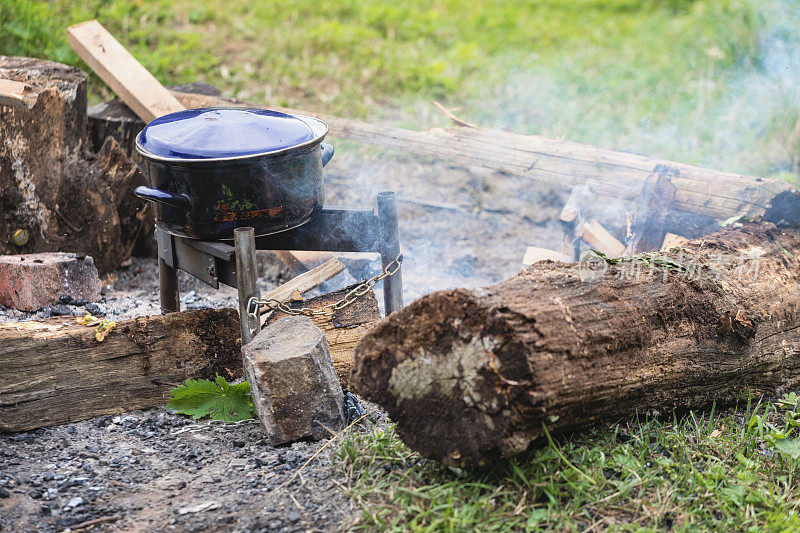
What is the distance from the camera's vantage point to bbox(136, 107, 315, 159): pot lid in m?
2.99

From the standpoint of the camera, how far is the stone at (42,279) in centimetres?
370

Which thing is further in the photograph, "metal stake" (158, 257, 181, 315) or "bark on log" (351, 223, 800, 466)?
"metal stake" (158, 257, 181, 315)

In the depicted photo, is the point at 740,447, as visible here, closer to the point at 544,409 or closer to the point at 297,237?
the point at 544,409

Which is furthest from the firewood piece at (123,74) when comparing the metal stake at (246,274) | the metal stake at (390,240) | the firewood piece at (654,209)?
the firewood piece at (654,209)

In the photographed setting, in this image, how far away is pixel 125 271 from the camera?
475 cm

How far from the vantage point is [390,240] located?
142 inches

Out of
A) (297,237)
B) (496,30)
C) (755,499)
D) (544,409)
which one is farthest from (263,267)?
(496,30)

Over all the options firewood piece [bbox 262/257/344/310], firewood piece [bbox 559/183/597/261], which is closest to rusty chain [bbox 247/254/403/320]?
firewood piece [bbox 262/257/344/310]

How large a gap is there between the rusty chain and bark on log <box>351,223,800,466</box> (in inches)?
27.0

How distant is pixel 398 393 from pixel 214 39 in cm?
663

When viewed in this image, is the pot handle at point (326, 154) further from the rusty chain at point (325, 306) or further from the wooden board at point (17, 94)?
the wooden board at point (17, 94)

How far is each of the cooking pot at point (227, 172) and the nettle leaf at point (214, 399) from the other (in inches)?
25.6

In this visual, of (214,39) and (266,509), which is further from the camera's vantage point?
(214,39)

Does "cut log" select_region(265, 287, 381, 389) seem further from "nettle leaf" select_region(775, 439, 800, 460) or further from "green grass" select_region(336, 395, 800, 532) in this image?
"nettle leaf" select_region(775, 439, 800, 460)
